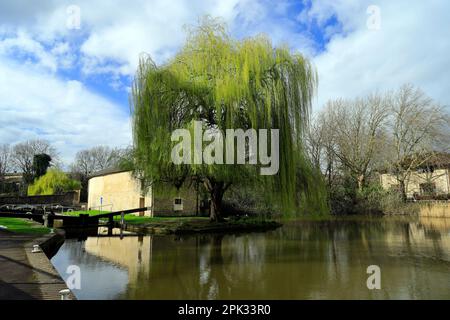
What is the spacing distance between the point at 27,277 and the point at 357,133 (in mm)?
32295

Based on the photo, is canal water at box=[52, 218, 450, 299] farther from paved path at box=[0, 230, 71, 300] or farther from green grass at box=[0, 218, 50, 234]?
green grass at box=[0, 218, 50, 234]

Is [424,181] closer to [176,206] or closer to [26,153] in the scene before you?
[176,206]

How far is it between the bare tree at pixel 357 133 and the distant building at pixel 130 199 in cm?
1543

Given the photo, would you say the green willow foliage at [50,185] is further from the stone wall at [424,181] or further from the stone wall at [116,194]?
the stone wall at [424,181]

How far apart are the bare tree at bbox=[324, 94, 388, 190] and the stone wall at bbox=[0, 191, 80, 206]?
102 ft

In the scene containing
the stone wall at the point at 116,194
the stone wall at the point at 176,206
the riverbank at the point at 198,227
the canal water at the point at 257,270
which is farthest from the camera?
the stone wall at the point at 116,194

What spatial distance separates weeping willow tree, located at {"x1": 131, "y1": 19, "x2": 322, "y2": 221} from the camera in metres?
13.6

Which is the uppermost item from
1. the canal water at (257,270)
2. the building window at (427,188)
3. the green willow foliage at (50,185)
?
the green willow foliage at (50,185)

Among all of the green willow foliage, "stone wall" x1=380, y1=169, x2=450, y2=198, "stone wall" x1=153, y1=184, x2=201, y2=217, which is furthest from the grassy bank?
the green willow foliage

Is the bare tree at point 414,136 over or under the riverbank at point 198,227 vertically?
over

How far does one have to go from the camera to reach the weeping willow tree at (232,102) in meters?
13.6

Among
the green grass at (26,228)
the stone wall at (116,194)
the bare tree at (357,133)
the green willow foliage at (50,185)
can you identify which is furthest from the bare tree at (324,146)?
the green willow foliage at (50,185)

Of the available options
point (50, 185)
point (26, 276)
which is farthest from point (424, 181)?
point (50, 185)
